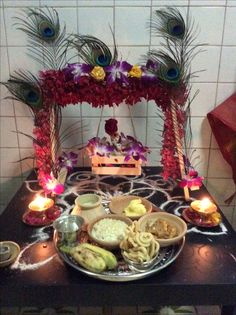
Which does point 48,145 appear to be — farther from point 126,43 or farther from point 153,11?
point 153,11

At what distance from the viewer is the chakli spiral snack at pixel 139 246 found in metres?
0.82

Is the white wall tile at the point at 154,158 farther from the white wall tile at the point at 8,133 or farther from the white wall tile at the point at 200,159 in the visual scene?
the white wall tile at the point at 8,133

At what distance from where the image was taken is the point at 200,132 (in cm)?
149

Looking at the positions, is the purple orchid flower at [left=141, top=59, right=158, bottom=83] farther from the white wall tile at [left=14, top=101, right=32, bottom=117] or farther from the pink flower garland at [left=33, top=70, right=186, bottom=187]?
the white wall tile at [left=14, top=101, right=32, bottom=117]

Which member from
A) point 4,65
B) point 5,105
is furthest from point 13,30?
point 5,105

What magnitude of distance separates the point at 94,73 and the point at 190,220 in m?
0.61

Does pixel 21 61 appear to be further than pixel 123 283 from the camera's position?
Yes

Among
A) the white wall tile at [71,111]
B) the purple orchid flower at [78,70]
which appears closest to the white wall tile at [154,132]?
the white wall tile at [71,111]

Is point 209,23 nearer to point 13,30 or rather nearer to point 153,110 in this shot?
point 153,110

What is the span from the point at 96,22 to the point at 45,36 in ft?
0.76

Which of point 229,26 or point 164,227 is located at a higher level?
point 229,26

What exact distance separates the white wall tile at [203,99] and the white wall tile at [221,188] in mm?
363

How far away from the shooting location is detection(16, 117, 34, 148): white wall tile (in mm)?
1465

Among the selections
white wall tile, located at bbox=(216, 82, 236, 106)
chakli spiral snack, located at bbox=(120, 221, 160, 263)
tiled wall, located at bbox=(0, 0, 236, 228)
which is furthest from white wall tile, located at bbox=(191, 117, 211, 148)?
chakli spiral snack, located at bbox=(120, 221, 160, 263)
